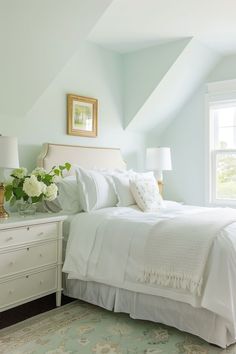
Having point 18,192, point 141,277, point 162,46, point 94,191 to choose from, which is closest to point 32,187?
point 18,192

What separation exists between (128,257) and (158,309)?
41 centimetres

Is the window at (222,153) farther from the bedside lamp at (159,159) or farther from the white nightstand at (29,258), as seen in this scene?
the white nightstand at (29,258)

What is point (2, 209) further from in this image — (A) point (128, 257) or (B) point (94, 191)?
(A) point (128, 257)

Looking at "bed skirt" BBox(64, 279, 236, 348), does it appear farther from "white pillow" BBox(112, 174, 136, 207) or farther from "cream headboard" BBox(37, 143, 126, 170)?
"cream headboard" BBox(37, 143, 126, 170)

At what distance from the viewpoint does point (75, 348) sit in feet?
7.67

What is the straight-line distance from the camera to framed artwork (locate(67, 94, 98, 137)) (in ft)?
13.1

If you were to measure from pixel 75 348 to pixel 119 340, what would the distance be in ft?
0.98

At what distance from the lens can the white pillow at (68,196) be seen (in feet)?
11.0

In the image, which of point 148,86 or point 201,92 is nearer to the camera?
point 148,86

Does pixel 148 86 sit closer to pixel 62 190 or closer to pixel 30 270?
pixel 62 190

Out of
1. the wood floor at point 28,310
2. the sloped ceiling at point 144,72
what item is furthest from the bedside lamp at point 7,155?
the sloped ceiling at point 144,72

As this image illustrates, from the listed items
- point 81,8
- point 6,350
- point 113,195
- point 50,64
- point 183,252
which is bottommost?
point 6,350

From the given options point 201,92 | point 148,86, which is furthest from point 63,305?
point 201,92

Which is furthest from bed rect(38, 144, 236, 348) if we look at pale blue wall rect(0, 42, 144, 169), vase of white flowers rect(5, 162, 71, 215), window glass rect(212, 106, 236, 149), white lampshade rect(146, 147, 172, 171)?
window glass rect(212, 106, 236, 149)
